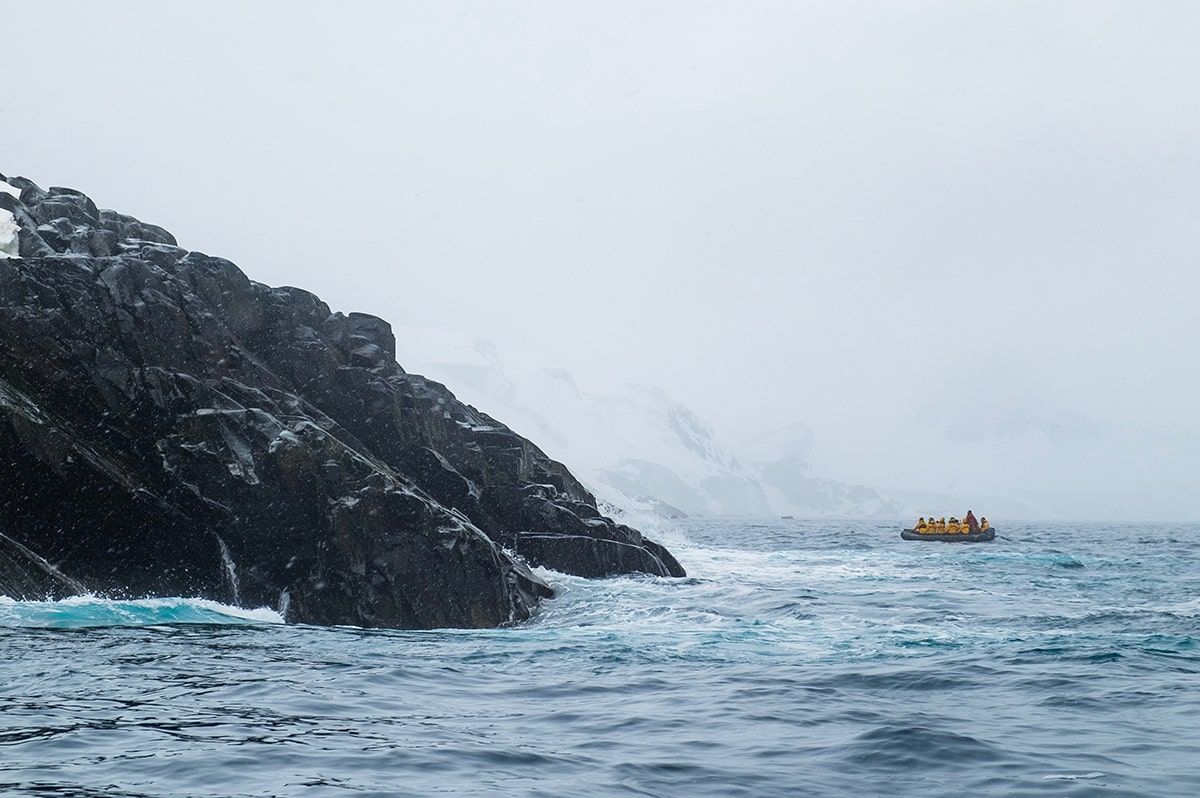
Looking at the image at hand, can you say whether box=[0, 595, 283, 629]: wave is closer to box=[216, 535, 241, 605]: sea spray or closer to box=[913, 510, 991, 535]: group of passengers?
box=[216, 535, 241, 605]: sea spray

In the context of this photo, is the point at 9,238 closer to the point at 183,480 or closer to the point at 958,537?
the point at 183,480

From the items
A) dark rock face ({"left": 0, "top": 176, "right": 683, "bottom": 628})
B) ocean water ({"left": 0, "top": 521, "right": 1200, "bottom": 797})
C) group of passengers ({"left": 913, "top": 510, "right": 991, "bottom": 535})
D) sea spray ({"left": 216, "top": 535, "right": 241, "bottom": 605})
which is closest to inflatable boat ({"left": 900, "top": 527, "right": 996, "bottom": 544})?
group of passengers ({"left": 913, "top": 510, "right": 991, "bottom": 535})

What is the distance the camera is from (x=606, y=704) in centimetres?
1521

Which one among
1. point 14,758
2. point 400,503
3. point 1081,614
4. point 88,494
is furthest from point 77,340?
point 1081,614

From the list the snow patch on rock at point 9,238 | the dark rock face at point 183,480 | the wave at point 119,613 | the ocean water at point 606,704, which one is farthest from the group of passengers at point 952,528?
the snow patch on rock at point 9,238

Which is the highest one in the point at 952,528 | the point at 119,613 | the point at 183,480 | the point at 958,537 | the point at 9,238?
the point at 9,238

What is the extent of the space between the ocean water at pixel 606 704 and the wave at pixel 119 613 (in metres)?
0.11

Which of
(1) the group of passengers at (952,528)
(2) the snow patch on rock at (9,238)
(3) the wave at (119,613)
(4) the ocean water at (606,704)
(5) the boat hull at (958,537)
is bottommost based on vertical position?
(4) the ocean water at (606,704)

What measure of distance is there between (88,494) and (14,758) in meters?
16.0

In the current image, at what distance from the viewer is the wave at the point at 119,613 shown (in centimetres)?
2059

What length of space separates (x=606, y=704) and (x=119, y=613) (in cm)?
1301

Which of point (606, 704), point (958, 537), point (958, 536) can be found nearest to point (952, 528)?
point (958, 536)

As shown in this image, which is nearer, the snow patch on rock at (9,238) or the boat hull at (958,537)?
the snow patch on rock at (9,238)

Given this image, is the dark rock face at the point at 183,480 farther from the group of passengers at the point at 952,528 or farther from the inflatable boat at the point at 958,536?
the group of passengers at the point at 952,528
